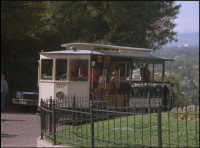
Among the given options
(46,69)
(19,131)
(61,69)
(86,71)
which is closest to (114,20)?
(46,69)

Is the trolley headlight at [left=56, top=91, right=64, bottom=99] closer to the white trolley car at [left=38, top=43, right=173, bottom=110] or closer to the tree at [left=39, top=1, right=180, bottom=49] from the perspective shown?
the white trolley car at [left=38, top=43, right=173, bottom=110]

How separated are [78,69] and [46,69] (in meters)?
1.35

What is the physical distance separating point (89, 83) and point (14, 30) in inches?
454

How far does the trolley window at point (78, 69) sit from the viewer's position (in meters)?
16.0

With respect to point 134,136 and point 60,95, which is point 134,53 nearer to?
point 60,95

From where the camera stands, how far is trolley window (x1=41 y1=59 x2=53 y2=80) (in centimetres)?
1660

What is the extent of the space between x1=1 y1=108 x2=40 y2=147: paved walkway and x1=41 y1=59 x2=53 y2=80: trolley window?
1.67 meters

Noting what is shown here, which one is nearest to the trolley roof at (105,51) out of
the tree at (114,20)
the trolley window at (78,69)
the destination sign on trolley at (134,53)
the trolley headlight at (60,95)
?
the destination sign on trolley at (134,53)

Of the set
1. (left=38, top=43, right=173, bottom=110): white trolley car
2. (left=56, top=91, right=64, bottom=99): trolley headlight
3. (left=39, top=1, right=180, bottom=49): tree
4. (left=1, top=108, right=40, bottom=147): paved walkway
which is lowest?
(left=1, top=108, right=40, bottom=147): paved walkway

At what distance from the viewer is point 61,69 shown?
16.4m

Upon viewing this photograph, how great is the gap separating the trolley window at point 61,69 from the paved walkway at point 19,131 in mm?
1794

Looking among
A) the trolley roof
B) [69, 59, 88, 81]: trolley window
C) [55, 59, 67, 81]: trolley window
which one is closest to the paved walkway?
[55, 59, 67, 81]: trolley window

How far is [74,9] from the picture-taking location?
Answer: 3288 cm

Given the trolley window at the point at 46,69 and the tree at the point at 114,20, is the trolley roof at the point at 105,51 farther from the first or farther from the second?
the tree at the point at 114,20
